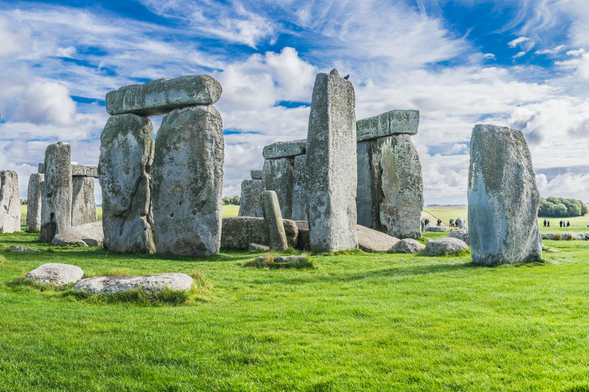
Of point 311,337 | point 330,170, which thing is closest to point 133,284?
point 311,337

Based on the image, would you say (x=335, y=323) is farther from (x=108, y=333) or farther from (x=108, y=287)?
(x=108, y=287)

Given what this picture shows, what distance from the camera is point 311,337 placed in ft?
14.6

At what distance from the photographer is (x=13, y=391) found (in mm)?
3420

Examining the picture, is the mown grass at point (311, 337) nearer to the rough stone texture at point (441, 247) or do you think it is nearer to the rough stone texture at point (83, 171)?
the rough stone texture at point (441, 247)

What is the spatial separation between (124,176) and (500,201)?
967 centimetres

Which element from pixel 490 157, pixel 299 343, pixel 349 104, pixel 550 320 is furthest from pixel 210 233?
pixel 550 320

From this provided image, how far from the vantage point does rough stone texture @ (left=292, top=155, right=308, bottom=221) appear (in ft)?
65.8

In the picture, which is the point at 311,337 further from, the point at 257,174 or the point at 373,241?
the point at 257,174

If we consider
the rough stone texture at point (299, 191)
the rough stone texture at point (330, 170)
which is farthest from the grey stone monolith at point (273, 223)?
the rough stone texture at point (299, 191)

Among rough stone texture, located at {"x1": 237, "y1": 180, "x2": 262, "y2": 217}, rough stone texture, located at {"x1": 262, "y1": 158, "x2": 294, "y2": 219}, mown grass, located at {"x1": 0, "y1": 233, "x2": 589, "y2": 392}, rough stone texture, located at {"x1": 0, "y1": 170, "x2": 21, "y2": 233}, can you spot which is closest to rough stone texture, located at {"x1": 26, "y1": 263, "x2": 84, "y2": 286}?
mown grass, located at {"x1": 0, "y1": 233, "x2": 589, "y2": 392}

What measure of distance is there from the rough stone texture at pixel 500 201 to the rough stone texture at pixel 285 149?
464 inches

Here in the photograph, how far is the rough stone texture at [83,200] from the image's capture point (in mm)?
20448

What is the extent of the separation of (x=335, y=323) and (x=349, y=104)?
888 centimetres

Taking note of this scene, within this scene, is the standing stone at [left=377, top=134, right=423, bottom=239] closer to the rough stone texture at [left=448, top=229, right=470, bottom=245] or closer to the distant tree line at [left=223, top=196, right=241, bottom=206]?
the rough stone texture at [left=448, top=229, right=470, bottom=245]
